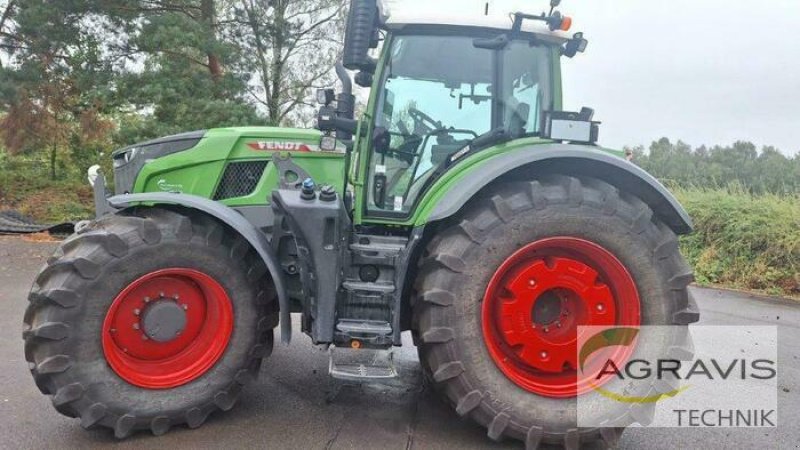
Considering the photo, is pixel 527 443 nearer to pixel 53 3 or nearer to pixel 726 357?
pixel 726 357

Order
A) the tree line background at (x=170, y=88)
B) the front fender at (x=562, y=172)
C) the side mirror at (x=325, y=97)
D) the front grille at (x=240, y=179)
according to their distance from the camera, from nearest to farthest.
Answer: the front fender at (x=562, y=172) → the side mirror at (x=325, y=97) → the front grille at (x=240, y=179) → the tree line background at (x=170, y=88)

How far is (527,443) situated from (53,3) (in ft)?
45.7

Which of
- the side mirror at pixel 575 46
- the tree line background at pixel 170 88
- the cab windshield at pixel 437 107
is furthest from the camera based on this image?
the tree line background at pixel 170 88

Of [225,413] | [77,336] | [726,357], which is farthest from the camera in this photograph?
[726,357]

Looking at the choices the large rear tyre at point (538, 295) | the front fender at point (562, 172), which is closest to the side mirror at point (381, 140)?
the front fender at point (562, 172)

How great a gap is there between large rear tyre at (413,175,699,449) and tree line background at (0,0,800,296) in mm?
7989

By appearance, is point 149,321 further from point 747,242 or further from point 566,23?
point 747,242

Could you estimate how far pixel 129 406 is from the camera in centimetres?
291

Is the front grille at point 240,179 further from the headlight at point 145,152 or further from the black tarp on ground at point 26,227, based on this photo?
the black tarp on ground at point 26,227

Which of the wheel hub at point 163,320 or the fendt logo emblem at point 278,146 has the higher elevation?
the fendt logo emblem at point 278,146

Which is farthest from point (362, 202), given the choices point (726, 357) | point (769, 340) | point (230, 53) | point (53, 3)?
point (53, 3)

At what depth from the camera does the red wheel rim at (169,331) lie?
2.97 m

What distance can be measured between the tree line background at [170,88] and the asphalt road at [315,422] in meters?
7.07

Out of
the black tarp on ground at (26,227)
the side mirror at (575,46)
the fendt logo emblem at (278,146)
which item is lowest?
the black tarp on ground at (26,227)
